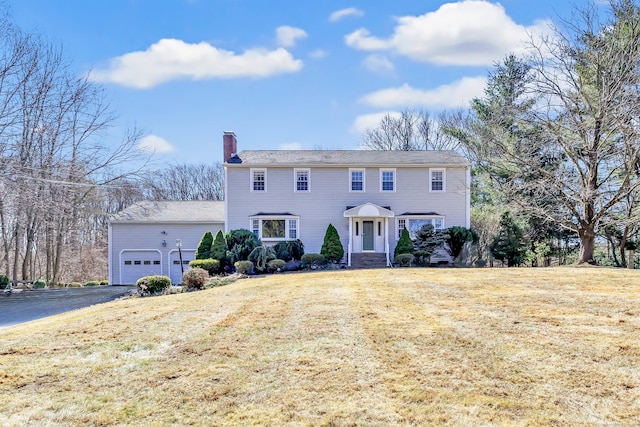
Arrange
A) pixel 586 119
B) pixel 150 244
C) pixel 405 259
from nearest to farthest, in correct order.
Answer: pixel 586 119 < pixel 405 259 < pixel 150 244

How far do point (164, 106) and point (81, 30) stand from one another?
467 centimetres

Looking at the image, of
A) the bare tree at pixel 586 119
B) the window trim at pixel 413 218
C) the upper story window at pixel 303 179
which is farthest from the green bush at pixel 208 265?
the bare tree at pixel 586 119

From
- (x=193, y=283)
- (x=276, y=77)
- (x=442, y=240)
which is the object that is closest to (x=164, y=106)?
(x=276, y=77)

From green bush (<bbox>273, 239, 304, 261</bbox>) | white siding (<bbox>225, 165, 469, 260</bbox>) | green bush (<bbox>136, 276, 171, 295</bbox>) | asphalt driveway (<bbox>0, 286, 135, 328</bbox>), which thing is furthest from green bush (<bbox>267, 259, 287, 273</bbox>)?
asphalt driveway (<bbox>0, 286, 135, 328</bbox>)

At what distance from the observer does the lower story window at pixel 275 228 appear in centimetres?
2141

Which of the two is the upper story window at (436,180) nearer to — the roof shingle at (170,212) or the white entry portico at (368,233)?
the white entry portico at (368,233)

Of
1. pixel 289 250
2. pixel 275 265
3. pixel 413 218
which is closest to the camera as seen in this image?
pixel 275 265

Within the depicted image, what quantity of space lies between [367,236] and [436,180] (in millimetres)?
4403

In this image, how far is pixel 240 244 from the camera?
64.1 ft

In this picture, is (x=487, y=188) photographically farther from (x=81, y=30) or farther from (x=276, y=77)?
(x=81, y=30)

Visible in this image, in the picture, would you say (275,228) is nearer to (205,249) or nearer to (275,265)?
(275,265)

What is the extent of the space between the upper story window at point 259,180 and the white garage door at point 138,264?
663cm

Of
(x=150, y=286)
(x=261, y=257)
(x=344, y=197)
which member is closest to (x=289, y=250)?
(x=261, y=257)

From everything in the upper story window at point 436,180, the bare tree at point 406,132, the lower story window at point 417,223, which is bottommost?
the lower story window at point 417,223
